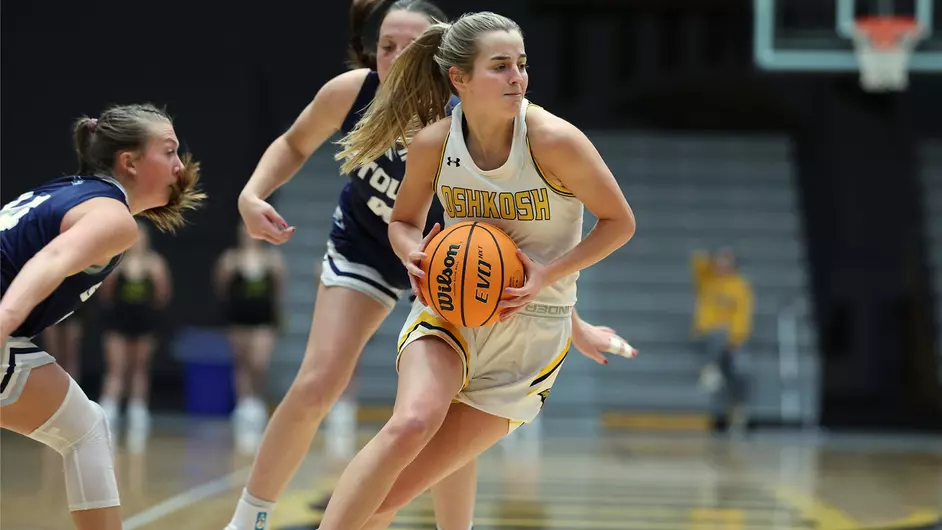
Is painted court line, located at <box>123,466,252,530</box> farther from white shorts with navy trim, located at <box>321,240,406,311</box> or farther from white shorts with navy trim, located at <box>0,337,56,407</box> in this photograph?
white shorts with navy trim, located at <box>0,337,56,407</box>

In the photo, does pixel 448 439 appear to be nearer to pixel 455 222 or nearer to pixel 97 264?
pixel 455 222

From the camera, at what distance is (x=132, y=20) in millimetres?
13000

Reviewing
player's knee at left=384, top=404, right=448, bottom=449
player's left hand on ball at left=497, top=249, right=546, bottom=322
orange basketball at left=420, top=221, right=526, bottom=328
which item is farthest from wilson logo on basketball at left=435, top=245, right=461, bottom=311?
player's knee at left=384, top=404, right=448, bottom=449

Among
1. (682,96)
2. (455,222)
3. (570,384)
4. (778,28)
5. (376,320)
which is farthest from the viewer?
(682,96)

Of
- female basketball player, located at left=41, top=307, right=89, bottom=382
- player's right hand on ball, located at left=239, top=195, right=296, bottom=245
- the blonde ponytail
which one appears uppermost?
the blonde ponytail

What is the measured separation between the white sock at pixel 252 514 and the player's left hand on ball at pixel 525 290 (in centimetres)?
108

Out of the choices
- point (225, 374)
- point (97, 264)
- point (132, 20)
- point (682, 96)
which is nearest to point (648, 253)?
point (682, 96)

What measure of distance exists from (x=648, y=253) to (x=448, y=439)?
10298 mm

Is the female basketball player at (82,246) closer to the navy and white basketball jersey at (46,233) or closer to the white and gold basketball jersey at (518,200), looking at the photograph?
the navy and white basketball jersey at (46,233)

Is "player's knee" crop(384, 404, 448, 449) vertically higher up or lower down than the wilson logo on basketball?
lower down

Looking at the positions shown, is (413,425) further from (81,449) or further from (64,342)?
(64,342)

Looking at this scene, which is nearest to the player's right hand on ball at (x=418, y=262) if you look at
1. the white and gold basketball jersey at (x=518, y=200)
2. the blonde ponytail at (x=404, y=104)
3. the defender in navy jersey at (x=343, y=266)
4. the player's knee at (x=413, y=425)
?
the white and gold basketball jersey at (x=518, y=200)

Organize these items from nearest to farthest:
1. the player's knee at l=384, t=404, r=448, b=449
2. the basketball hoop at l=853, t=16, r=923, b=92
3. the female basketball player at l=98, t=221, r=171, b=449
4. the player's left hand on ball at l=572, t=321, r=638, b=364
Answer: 1. the player's knee at l=384, t=404, r=448, b=449
2. the player's left hand on ball at l=572, t=321, r=638, b=364
3. the female basketball player at l=98, t=221, r=171, b=449
4. the basketball hoop at l=853, t=16, r=923, b=92

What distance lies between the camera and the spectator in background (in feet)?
34.5
